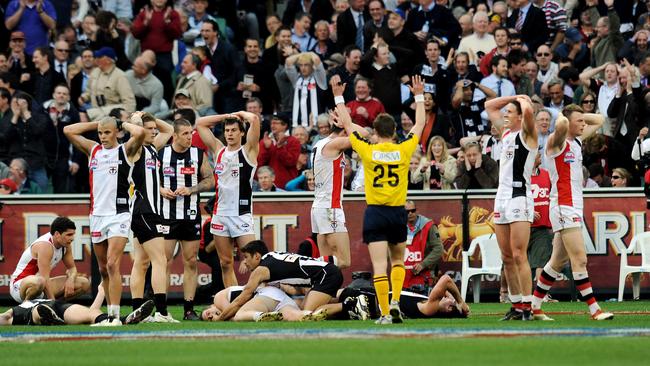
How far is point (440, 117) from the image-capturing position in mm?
24969

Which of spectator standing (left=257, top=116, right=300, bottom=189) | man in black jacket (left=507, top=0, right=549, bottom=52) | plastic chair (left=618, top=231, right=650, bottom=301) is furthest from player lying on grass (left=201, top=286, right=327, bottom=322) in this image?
man in black jacket (left=507, top=0, right=549, bottom=52)

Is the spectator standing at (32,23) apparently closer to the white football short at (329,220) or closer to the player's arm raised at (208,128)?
the player's arm raised at (208,128)

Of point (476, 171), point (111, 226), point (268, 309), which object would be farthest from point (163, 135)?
point (476, 171)

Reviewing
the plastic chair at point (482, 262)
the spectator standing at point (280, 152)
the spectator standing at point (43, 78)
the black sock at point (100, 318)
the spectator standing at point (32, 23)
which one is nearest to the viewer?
the black sock at point (100, 318)

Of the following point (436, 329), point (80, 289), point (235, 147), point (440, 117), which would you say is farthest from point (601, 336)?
point (440, 117)

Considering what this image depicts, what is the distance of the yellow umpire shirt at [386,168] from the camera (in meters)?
16.1

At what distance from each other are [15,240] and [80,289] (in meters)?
3.93

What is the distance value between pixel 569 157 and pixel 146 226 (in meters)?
5.42

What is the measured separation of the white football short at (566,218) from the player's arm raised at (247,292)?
3.70 meters

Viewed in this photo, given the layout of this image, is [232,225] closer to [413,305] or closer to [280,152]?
[413,305]

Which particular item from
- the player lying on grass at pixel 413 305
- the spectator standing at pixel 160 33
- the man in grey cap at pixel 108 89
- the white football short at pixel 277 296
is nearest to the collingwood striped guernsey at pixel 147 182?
the white football short at pixel 277 296

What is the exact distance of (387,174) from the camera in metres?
16.1

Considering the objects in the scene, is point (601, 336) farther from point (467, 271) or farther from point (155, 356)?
→ point (467, 271)

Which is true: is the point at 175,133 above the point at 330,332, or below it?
above
